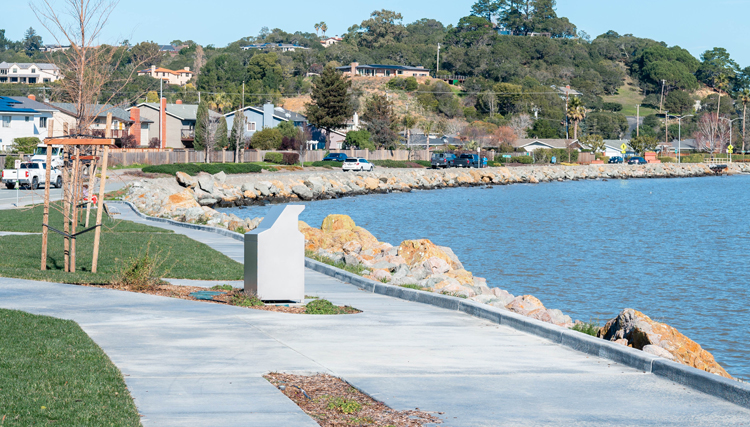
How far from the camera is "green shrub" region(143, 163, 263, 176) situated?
6247 centimetres

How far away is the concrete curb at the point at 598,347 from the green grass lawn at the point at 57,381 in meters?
5.61

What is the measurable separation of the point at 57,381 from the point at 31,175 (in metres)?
41.5

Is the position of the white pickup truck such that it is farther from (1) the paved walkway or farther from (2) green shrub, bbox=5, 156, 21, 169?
(1) the paved walkway

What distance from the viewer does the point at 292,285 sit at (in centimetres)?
1328

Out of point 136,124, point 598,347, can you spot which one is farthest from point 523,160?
point 598,347

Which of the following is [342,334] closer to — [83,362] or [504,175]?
[83,362]

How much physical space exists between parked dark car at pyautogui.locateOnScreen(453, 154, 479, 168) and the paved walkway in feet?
298

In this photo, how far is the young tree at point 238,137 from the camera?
85.1 m

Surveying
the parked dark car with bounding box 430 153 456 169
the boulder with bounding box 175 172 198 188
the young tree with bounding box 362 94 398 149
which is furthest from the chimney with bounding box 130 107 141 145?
the boulder with bounding box 175 172 198 188

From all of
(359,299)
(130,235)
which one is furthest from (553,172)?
(359,299)

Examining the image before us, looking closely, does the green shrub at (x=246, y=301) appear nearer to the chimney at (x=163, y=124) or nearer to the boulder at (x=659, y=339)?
the boulder at (x=659, y=339)

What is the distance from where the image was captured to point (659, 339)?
1181 centimetres

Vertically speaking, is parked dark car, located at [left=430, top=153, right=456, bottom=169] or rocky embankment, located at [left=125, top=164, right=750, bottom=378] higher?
parked dark car, located at [left=430, top=153, right=456, bottom=169]

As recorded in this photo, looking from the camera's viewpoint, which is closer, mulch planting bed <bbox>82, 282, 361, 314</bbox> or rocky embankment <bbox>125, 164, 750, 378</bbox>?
rocky embankment <bbox>125, 164, 750, 378</bbox>
